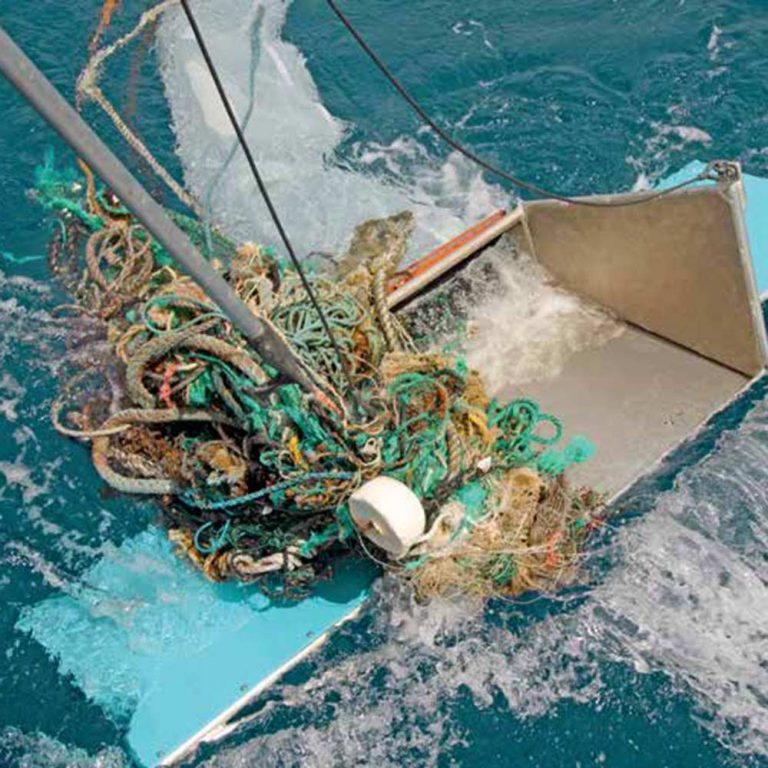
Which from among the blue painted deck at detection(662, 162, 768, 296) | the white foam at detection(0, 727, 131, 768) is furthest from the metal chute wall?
the white foam at detection(0, 727, 131, 768)

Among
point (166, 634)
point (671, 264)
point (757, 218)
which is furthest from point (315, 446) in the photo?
point (757, 218)

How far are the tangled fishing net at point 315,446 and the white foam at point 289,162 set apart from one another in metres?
1.75

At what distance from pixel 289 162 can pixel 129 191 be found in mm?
4282

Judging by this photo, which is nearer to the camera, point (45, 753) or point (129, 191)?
point (129, 191)

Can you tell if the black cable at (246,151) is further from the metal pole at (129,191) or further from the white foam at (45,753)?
the white foam at (45,753)

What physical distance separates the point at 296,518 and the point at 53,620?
1.26 meters

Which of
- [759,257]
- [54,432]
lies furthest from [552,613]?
[54,432]

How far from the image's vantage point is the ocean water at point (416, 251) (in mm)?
3777

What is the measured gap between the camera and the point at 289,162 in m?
6.39

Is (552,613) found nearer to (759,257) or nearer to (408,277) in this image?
(408,277)

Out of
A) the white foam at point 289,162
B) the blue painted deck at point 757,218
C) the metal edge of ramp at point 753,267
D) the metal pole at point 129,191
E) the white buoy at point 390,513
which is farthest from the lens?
the white foam at point 289,162

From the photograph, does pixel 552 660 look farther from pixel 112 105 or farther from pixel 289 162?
pixel 112 105

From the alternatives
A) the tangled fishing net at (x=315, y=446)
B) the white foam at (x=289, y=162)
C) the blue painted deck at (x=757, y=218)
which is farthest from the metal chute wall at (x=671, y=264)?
the white foam at (x=289, y=162)

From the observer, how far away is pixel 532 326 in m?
5.06
